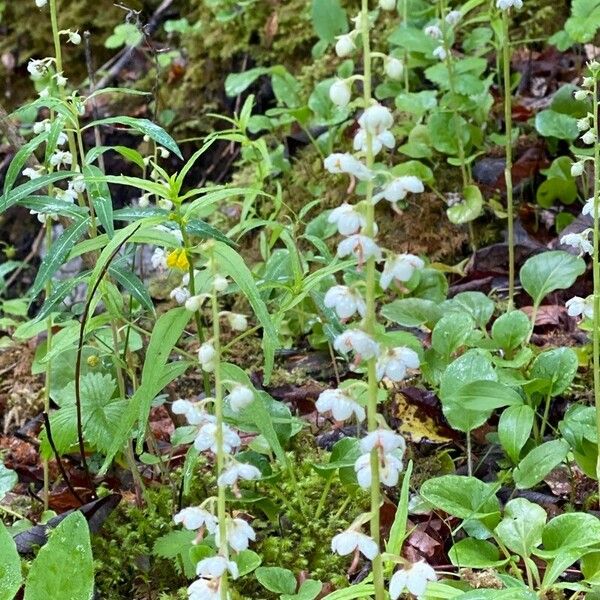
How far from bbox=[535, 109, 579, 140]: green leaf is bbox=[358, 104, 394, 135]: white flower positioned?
72.5 inches

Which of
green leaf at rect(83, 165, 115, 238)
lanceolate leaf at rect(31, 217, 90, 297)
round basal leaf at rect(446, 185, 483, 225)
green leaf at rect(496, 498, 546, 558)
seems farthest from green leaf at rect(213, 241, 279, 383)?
round basal leaf at rect(446, 185, 483, 225)

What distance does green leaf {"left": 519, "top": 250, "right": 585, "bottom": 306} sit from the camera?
7.30 ft

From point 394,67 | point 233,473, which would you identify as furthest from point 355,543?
point 394,67

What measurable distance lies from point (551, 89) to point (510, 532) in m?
2.36

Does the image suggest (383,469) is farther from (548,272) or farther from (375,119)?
(548,272)

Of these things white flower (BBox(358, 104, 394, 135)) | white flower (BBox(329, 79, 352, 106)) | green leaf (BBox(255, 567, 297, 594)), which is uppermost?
white flower (BBox(329, 79, 352, 106))

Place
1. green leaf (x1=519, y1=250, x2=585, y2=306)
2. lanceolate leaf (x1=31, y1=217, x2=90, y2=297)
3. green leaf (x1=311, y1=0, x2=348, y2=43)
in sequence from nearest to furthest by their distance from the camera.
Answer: lanceolate leaf (x1=31, y1=217, x2=90, y2=297), green leaf (x1=519, y1=250, x2=585, y2=306), green leaf (x1=311, y1=0, x2=348, y2=43)

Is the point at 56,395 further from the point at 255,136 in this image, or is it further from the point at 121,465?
the point at 255,136

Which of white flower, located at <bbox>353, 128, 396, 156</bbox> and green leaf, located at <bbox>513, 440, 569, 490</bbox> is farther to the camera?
green leaf, located at <bbox>513, 440, 569, 490</bbox>

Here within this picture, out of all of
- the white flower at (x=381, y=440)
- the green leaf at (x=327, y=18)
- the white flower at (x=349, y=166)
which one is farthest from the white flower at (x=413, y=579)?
the green leaf at (x=327, y=18)

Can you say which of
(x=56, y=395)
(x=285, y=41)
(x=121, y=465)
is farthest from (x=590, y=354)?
(x=285, y=41)

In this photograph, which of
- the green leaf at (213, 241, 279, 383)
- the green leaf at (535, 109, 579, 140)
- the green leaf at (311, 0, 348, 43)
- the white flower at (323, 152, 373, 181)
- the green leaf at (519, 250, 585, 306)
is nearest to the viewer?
the white flower at (323, 152, 373, 181)

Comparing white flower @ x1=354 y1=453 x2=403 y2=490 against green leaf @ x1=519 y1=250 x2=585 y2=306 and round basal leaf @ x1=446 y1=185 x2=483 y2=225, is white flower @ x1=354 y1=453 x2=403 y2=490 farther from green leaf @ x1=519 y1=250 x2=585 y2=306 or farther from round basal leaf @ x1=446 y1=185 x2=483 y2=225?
round basal leaf @ x1=446 y1=185 x2=483 y2=225

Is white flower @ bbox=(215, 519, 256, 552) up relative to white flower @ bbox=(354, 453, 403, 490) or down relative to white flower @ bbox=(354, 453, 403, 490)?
down
